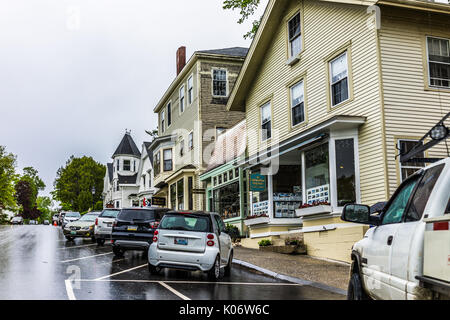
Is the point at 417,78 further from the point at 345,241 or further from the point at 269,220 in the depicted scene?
the point at 269,220

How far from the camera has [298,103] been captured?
19.1 m

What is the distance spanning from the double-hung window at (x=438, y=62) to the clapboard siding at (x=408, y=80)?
0.84 ft

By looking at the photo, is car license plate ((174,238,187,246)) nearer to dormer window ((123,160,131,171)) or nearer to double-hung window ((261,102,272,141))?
double-hung window ((261,102,272,141))

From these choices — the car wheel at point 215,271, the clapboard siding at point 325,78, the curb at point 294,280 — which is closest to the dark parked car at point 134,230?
the curb at point 294,280

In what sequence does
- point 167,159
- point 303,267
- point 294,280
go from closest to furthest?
point 294,280, point 303,267, point 167,159

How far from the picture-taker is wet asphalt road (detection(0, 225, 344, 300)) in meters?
9.00

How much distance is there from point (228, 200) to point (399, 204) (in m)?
20.1

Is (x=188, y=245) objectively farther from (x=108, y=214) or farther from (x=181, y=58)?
(x=181, y=58)

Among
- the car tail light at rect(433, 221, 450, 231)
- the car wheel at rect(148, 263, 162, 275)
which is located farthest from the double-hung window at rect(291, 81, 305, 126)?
the car tail light at rect(433, 221, 450, 231)

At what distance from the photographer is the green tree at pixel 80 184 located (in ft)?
255

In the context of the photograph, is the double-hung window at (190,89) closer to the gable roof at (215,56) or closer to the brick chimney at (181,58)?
the gable roof at (215,56)

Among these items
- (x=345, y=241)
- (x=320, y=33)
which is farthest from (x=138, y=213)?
(x=320, y=33)

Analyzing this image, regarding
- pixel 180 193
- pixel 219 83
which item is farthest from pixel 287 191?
pixel 180 193

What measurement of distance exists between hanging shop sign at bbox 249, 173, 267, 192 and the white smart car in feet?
24.5
